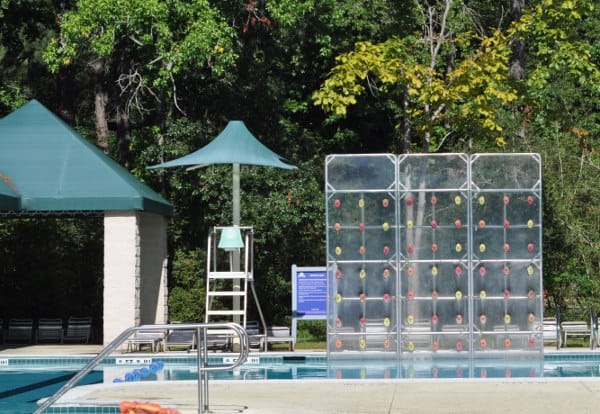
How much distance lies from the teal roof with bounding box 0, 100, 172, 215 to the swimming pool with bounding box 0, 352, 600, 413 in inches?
113

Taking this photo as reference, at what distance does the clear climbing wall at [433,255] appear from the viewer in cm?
1920

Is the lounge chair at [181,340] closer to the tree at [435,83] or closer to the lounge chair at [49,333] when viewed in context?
the lounge chair at [49,333]

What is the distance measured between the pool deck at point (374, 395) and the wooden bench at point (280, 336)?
5.17 metres

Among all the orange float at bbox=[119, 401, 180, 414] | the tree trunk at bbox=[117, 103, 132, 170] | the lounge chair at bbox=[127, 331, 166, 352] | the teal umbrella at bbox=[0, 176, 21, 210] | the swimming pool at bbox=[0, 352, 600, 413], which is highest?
the tree trunk at bbox=[117, 103, 132, 170]

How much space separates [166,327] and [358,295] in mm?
7731

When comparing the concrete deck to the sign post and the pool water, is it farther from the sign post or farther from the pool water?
the sign post

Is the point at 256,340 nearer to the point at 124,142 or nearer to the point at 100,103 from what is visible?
the point at 124,142

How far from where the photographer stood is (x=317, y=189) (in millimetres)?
26484

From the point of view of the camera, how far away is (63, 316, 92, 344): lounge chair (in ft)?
78.9

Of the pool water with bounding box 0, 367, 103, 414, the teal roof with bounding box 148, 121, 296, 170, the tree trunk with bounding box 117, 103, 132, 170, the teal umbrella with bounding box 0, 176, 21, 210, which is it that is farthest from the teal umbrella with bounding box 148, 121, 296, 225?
the tree trunk with bounding box 117, 103, 132, 170

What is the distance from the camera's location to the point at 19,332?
2431 cm

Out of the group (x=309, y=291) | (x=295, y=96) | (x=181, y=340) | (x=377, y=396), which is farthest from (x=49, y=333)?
(x=377, y=396)

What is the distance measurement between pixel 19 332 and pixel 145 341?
4589 mm

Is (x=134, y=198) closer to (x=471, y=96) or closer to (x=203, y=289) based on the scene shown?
(x=203, y=289)
